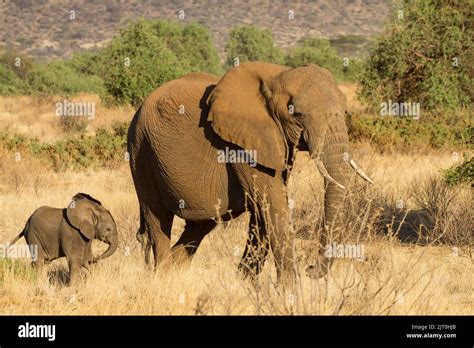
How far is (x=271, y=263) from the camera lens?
28.7 ft

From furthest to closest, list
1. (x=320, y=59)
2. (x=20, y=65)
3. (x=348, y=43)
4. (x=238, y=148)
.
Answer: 1. (x=348, y=43)
2. (x=320, y=59)
3. (x=20, y=65)
4. (x=238, y=148)

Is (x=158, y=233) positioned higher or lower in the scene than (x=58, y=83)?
higher

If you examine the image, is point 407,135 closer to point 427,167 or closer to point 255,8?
point 427,167

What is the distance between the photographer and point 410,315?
7156 millimetres

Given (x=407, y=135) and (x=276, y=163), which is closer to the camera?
(x=276, y=163)

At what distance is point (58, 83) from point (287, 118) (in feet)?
106

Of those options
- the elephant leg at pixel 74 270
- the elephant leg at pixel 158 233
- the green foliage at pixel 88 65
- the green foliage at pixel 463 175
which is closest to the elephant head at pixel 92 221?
the elephant leg at pixel 74 270

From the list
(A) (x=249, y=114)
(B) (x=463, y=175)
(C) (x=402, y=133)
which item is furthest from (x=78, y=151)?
(A) (x=249, y=114)

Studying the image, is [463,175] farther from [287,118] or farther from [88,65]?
[88,65]

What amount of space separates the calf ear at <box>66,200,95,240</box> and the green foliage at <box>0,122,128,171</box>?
7595 mm

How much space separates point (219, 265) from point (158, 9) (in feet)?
252

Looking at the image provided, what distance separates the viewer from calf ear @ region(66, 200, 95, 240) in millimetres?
9172

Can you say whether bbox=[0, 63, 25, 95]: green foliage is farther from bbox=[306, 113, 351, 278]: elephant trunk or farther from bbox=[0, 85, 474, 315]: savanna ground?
bbox=[306, 113, 351, 278]: elephant trunk
